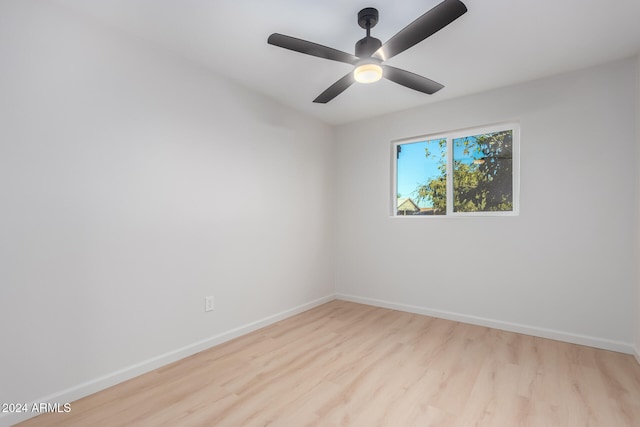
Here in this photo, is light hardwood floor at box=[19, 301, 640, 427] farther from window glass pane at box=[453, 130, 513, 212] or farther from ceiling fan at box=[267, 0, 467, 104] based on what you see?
ceiling fan at box=[267, 0, 467, 104]

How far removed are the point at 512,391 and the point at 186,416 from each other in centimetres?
190

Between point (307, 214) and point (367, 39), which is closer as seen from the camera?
point (367, 39)

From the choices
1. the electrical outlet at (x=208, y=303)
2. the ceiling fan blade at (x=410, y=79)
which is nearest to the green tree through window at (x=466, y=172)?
the ceiling fan blade at (x=410, y=79)

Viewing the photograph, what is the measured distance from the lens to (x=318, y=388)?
73.4 inches

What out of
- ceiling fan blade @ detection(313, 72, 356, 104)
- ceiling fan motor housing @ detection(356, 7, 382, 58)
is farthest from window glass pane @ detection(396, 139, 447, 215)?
ceiling fan motor housing @ detection(356, 7, 382, 58)

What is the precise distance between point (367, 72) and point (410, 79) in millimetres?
377

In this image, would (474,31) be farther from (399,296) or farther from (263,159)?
(399,296)

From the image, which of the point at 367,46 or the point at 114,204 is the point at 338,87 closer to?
the point at 367,46

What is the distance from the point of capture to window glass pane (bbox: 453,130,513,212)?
2.93 meters

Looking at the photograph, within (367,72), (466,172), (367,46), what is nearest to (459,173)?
(466,172)

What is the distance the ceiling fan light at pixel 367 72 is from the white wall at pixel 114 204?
1.32 meters

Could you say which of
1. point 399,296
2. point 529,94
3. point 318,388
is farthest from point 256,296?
point 529,94

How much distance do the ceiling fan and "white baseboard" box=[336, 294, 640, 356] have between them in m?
2.26

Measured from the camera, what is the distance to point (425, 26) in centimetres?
152
